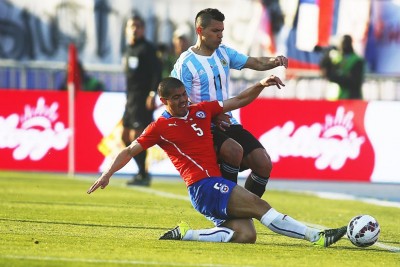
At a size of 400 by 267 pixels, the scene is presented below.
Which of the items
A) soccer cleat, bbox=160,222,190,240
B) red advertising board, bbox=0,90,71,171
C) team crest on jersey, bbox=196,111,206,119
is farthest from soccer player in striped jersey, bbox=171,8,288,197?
red advertising board, bbox=0,90,71,171

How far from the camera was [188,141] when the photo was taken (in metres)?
11.1

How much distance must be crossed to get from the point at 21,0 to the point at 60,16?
0.94 metres

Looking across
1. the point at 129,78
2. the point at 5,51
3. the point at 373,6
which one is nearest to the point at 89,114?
the point at 129,78

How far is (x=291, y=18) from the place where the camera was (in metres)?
28.1

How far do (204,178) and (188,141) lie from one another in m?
0.34

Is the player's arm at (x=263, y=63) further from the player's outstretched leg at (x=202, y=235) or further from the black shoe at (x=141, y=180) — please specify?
the black shoe at (x=141, y=180)

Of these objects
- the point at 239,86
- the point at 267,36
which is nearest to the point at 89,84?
the point at 239,86

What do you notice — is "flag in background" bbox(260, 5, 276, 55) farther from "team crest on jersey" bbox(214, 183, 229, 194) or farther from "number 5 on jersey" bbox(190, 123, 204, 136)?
"team crest on jersey" bbox(214, 183, 229, 194)

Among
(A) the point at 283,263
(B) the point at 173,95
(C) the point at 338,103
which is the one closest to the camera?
(A) the point at 283,263

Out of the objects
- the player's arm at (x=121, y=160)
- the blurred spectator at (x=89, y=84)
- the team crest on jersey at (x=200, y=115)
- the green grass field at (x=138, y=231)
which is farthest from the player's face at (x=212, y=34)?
the blurred spectator at (x=89, y=84)

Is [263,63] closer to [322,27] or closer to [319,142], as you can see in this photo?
[319,142]

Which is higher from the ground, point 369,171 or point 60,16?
point 60,16

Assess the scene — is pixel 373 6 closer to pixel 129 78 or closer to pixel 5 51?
pixel 5 51

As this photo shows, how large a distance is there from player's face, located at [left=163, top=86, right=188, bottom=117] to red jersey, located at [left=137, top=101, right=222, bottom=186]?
6 cm
